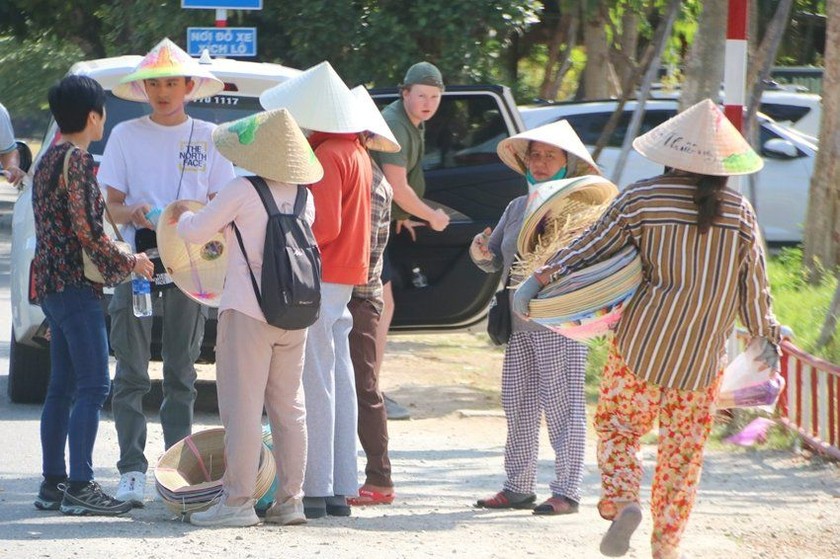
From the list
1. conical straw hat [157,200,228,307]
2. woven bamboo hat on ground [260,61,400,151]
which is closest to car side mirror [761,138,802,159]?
woven bamboo hat on ground [260,61,400,151]

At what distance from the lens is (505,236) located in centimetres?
662

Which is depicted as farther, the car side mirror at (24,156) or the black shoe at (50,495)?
the car side mirror at (24,156)

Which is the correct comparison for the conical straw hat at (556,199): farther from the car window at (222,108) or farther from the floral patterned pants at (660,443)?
the car window at (222,108)

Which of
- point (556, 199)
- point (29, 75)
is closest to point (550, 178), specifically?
point (556, 199)

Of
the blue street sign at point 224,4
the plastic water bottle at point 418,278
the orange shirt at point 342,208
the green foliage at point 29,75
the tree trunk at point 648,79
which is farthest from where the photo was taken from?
the green foliage at point 29,75

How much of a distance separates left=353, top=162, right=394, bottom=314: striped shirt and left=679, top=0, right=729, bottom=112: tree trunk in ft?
12.2

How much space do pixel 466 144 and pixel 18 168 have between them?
2.82m

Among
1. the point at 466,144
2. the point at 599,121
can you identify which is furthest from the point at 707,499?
the point at 599,121

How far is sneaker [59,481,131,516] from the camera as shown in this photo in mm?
5969

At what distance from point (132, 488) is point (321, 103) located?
→ 180 cm

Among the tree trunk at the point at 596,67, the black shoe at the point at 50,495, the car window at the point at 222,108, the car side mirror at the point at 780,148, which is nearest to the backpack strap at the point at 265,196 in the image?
the black shoe at the point at 50,495

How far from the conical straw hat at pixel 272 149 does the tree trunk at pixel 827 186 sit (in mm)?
5743

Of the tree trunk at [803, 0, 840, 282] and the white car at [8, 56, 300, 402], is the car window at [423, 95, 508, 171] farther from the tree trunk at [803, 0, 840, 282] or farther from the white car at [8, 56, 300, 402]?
the tree trunk at [803, 0, 840, 282]

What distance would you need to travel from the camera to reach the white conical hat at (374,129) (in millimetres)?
6418
